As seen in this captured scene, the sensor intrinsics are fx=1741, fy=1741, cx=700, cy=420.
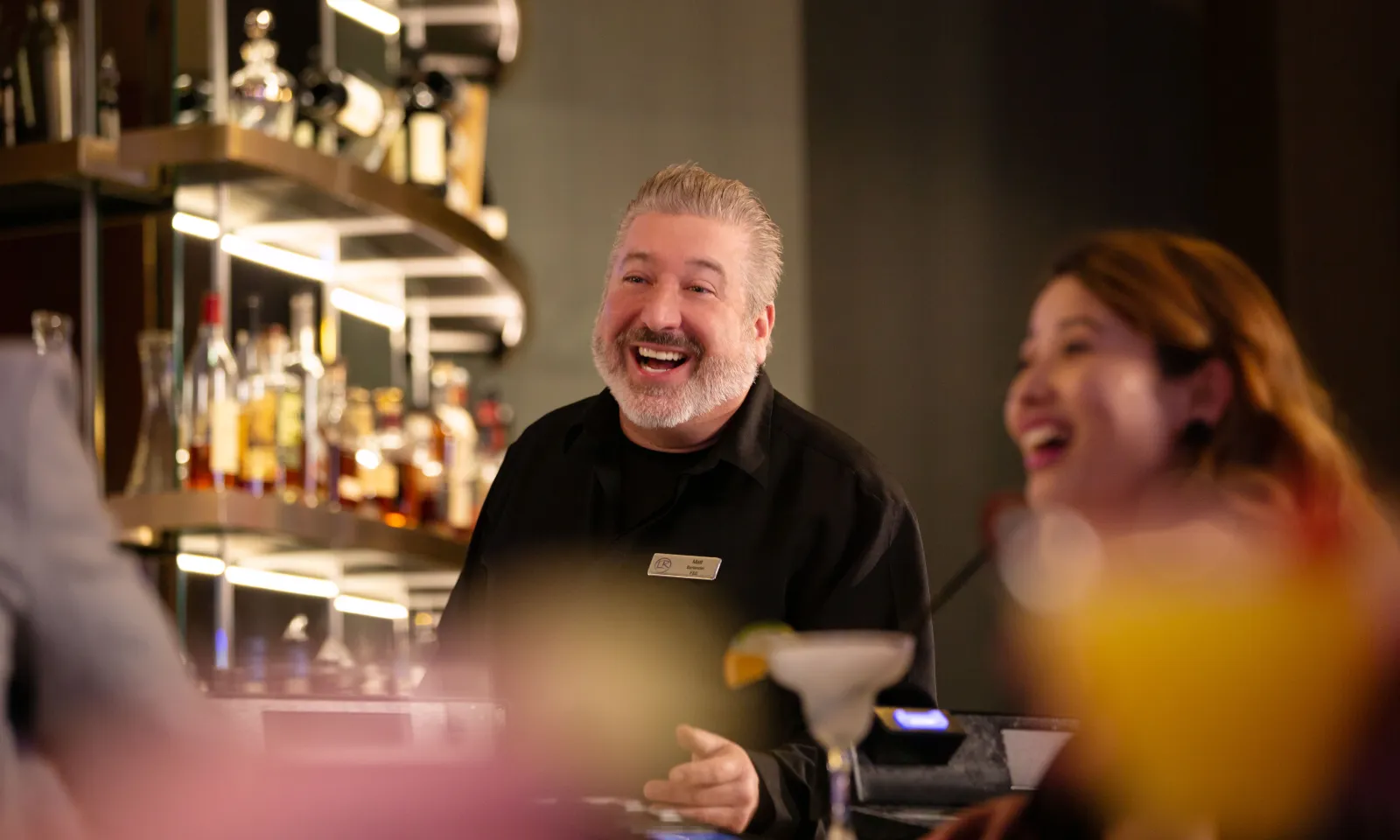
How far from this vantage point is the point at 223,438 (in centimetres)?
282

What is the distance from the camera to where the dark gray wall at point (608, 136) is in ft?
13.6

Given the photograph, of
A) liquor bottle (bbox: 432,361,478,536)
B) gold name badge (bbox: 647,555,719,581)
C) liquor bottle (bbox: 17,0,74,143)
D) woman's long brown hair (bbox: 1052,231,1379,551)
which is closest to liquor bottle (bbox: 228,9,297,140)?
liquor bottle (bbox: 17,0,74,143)

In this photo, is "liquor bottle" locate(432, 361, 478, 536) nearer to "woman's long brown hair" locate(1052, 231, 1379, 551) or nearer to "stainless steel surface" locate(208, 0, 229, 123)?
"stainless steel surface" locate(208, 0, 229, 123)

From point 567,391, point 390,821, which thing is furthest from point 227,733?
point 567,391

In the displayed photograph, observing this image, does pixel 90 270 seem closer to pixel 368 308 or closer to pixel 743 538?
pixel 368 308

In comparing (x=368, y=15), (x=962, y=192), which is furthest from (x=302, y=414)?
(x=962, y=192)

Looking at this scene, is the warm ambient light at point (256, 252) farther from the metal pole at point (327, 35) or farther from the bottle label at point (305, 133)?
the metal pole at point (327, 35)

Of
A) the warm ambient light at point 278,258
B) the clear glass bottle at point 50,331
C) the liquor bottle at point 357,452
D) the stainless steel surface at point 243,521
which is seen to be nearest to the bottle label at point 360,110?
the warm ambient light at point 278,258

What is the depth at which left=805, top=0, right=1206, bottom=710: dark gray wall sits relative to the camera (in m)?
4.69

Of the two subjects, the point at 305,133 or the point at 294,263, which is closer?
the point at 305,133

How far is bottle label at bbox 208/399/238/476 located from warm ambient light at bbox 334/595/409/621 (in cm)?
69

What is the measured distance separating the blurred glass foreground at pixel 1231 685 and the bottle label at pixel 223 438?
1798 mm

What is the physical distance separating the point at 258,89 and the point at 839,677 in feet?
6.86

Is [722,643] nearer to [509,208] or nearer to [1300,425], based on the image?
[1300,425]
